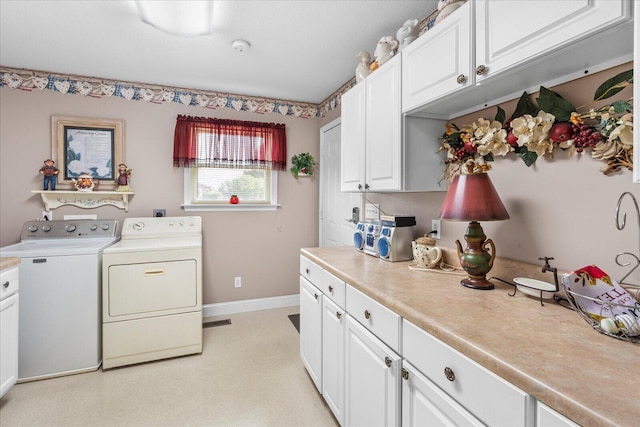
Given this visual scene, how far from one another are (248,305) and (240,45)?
2595 mm

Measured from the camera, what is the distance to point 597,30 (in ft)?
2.80

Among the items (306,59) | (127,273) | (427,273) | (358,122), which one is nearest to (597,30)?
(427,273)

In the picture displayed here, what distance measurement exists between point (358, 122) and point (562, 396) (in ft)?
5.80

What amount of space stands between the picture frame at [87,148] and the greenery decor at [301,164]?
1.71m

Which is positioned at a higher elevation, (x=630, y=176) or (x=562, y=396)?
(x=630, y=176)

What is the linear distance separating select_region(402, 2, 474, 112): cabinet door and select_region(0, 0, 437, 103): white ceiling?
0.54 m

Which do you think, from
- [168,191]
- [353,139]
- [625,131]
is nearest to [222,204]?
[168,191]

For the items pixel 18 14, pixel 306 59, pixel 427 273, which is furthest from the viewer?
pixel 306 59

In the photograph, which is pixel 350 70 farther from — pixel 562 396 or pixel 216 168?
pixel 562 396

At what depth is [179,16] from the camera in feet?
6.08

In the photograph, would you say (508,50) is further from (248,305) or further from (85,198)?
(85,198)

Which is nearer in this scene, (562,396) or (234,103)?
(562,396)

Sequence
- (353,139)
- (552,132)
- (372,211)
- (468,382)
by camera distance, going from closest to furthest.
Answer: (468,382) < (552,132) < (353,139) < (372,211)

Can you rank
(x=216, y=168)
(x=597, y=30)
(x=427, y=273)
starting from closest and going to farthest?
(x=597, y=30)
(x=427, y=273)
(x=216, y=168)
